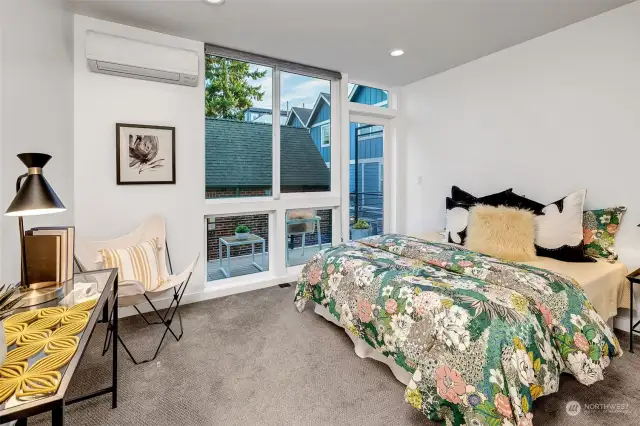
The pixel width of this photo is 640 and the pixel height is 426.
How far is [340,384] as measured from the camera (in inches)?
77.5

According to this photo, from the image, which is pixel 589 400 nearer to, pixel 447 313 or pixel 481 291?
pixel 481 291

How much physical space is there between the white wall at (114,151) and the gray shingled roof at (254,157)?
0.79ft

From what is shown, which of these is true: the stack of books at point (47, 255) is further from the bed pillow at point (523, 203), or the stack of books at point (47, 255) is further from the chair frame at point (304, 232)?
the bed pillow at point (523, 203)

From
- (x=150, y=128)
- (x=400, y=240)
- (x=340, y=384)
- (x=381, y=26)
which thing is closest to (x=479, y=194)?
(x=400, y=240)

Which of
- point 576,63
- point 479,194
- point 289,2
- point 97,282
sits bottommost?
point 97,282

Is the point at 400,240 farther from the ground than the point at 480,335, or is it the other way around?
the point at 400,240

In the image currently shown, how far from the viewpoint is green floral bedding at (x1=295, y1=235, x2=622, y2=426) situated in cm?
141

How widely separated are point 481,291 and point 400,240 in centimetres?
116

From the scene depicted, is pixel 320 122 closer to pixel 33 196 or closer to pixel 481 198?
pixel 481 198

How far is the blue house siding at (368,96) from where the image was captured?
4453 millimetres

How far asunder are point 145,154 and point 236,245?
135cm

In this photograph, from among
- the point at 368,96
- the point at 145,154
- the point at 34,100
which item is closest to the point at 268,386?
the point at 34,100

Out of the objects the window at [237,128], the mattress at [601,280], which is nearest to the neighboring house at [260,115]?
the window at [237,128]

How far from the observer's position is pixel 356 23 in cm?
285
